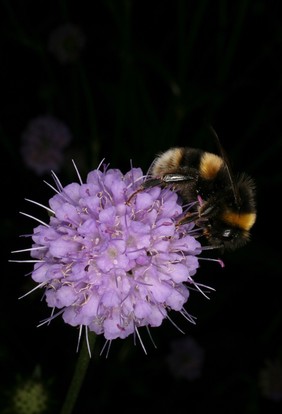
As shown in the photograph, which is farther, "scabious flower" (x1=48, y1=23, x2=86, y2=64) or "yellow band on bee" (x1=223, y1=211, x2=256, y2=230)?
"scabious flower" (x1=48, y1=23, x2=86, y2=64)

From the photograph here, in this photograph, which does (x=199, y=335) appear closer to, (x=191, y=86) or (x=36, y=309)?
(x=36, y=309)

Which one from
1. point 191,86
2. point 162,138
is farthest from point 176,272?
point 191,86

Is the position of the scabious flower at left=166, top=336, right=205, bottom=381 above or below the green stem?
below

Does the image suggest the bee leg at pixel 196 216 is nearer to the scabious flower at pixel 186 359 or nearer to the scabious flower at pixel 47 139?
the scabious flower at pixel 186 359

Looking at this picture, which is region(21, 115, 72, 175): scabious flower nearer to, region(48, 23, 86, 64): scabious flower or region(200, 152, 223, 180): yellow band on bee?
region(48, 23, 86, 64): scabious flower

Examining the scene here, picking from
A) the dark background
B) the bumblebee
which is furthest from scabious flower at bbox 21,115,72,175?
the bumblebee
